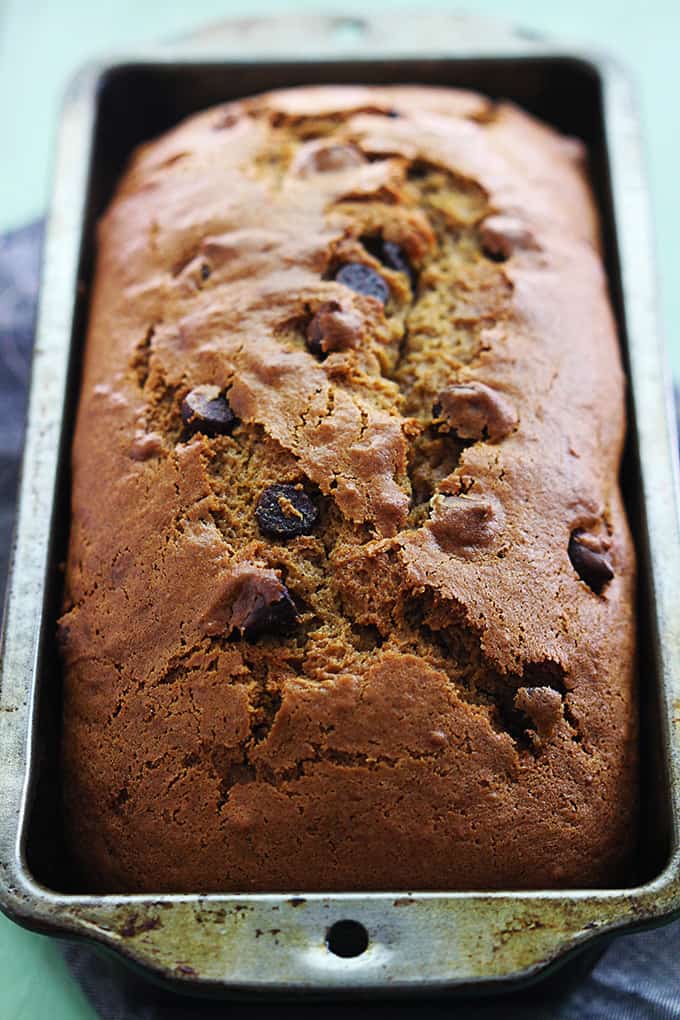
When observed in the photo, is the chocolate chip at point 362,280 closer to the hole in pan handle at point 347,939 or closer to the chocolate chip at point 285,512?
the chocolate chip at point 285,512

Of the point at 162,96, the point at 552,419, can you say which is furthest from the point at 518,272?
the point at 162,96

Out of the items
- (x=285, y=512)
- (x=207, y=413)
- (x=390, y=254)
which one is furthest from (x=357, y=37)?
(x=285, y=512)

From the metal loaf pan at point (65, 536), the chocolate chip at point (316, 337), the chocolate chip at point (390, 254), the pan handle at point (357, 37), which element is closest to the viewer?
the metal loaf pan at point (65, 536)

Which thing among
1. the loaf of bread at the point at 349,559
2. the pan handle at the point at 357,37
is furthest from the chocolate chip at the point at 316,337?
the pan handle at the point at 357,37

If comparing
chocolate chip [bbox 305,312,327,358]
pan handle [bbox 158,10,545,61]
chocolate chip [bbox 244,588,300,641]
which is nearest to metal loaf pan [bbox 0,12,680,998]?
pan handle [bbox 158,10,545,61]

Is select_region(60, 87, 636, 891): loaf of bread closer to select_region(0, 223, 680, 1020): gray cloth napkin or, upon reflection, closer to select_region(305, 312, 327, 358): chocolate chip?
select_region(305, 312, 327, 358): chocolate chip

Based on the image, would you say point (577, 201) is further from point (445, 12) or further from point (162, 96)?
point (162, 96)
